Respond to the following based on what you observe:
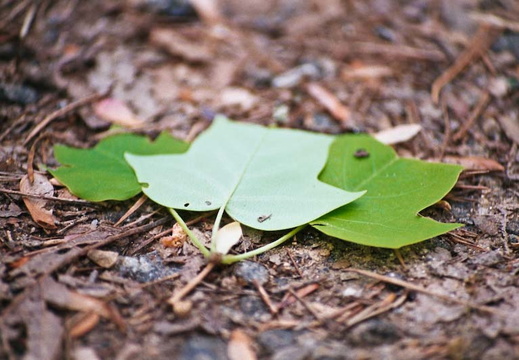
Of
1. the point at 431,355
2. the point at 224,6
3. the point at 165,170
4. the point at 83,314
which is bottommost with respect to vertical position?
the point at 431,355

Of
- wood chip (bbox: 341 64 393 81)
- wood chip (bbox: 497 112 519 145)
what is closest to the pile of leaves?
wood chip (bbox: 497 112 519 145)

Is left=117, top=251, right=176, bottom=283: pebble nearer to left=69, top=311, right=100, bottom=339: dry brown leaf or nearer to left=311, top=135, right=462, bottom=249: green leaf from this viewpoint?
left=69, top=311, right=100, bottom=339: dry brown leaf

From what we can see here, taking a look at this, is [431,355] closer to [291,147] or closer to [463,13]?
[291,147]

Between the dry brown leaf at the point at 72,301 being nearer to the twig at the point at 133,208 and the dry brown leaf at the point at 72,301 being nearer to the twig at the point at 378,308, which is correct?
the twig at the point at 133,208

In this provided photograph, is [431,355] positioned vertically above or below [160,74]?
below

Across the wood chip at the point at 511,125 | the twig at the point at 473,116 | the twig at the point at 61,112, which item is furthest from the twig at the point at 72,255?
the wood chip at the point at 511,125

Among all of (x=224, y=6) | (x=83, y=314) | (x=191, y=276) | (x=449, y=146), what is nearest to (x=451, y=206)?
(x=449, y=146)

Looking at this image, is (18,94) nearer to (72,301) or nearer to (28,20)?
(28,20)
